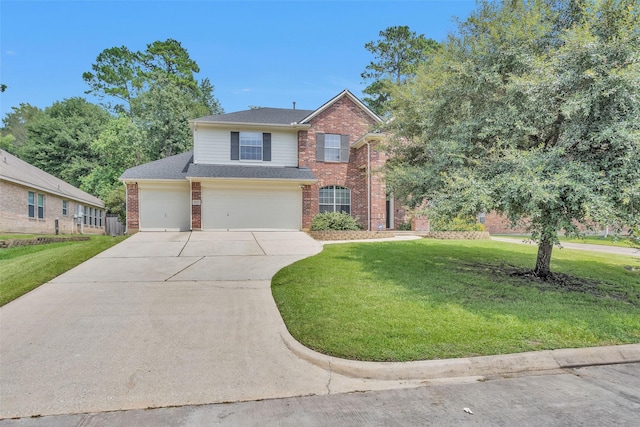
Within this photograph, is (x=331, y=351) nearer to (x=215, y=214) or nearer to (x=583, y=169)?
(x=583, y=169)

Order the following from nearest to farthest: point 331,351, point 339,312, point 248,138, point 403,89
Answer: point 331,351
point 339,312
point 403,89
point 248,138

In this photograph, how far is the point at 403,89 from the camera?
9734 millimetres

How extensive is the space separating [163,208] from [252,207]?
4.64m

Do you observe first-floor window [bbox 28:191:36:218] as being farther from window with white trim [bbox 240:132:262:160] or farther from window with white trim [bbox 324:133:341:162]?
window with white trim [bbox 324:133:341:162]

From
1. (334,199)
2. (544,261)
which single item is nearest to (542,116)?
(544,261)

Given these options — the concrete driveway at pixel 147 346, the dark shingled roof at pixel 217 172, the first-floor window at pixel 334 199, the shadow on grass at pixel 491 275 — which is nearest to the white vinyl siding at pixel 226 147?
the dark shingled roof at pixel 217 172

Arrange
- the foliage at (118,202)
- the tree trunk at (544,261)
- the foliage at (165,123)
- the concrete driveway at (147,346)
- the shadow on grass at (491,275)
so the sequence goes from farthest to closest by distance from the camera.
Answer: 1. the foliage at (165,123)
2. the foliage at (118,202)
3. the tree trunk at (544,261)
4. the shadow on grass at (491,275)
5. the concrete driveway at (147,346)

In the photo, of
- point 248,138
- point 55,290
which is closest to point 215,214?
point 248,138

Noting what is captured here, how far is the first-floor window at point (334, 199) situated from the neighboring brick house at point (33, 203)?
14763mm

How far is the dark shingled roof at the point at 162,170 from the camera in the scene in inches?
695

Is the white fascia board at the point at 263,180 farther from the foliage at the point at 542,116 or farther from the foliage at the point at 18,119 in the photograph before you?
the foliage at the point at 18,119

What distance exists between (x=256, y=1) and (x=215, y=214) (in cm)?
942

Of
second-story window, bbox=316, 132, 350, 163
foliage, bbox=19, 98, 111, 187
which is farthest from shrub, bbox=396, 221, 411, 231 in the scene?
foliage, bbox=19, 98, 111, 187

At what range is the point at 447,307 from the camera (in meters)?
5.49
